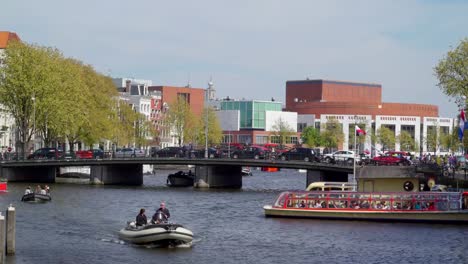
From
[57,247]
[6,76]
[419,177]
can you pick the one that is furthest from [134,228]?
[6,76]

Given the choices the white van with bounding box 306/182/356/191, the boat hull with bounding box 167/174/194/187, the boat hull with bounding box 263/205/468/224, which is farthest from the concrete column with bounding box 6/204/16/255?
the boat hull with bounding box 167/174/194/187

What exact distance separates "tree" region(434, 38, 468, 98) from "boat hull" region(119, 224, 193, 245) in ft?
178

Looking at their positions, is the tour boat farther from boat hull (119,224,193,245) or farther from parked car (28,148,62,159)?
parked car (28,148,62,159)

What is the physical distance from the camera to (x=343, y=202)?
89375 mm

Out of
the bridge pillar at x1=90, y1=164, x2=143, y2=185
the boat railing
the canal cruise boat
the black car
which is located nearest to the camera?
the canal cruise boat

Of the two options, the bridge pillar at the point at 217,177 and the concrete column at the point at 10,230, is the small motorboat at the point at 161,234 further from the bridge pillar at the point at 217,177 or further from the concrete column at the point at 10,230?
the bridge pillar at the point at 217,177

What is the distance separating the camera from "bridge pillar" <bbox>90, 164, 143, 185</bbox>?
13962cm

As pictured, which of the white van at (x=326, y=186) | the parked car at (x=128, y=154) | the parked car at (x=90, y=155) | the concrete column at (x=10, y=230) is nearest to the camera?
the concrete column at (x=10, y=230)

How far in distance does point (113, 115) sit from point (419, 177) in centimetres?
8203

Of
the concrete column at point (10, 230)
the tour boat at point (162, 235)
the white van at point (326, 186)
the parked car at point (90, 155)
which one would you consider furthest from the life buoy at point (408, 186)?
the parked car at point (90, 155)

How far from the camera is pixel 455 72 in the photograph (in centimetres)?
11656

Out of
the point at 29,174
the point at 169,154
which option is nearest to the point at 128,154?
the point at 169,154

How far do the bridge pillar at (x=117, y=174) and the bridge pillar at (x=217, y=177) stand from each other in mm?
10662

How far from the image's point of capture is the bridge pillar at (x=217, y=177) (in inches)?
5364
